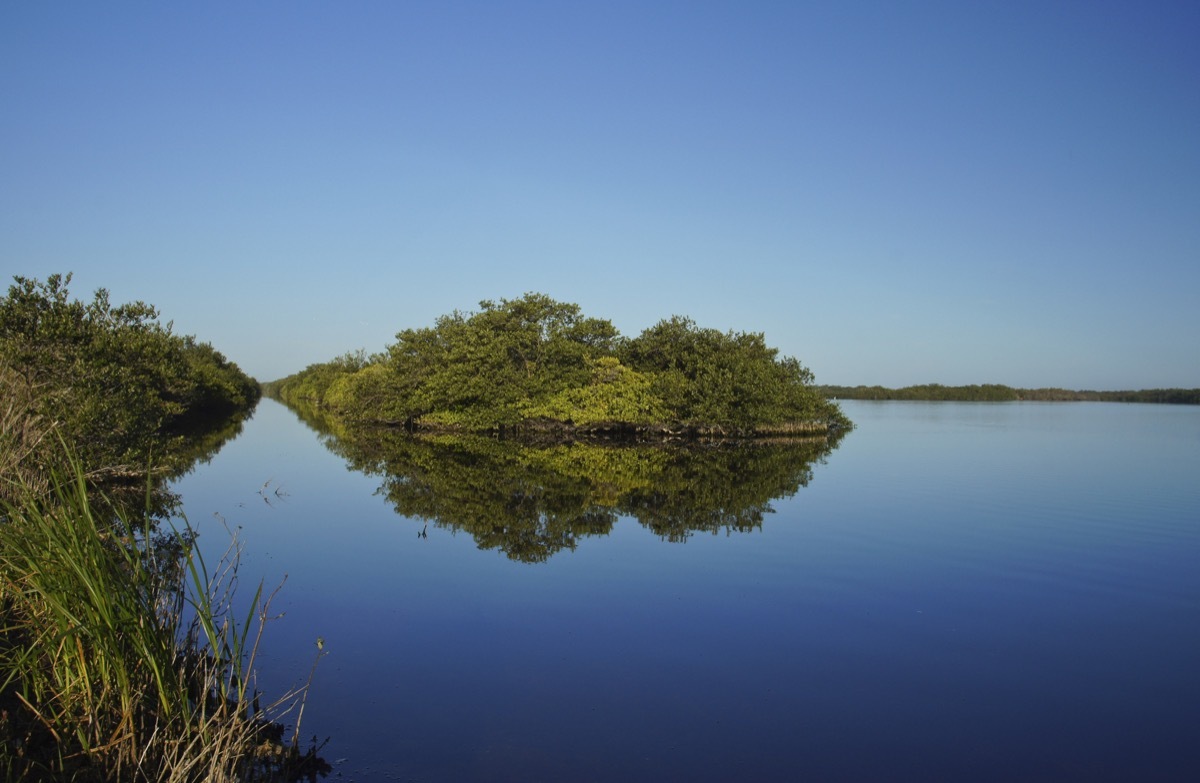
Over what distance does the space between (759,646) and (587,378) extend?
33549 millimetres

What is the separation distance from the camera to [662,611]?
9602 millimetres

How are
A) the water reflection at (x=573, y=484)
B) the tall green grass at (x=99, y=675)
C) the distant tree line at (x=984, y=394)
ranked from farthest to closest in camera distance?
the distant tree line at (x=984, y=394) → the water reflection at (x=573, y=484) → the tall green grass at (x=99, y=675)

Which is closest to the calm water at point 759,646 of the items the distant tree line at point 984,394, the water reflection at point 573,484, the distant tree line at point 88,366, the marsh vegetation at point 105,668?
the water reflection at point 573,484

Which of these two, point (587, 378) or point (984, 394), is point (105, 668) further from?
point (984, 394)

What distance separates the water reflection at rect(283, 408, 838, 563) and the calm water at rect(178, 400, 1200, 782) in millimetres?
864

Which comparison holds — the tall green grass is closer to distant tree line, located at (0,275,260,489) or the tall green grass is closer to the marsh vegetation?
the marsh vegetation

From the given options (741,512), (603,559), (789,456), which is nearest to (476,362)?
(789,456)

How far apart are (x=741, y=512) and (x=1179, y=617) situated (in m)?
8.39

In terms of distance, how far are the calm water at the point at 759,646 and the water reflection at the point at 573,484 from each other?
86 cm

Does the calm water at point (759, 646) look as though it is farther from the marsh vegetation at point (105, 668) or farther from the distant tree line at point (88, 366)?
the distant tree line at point (88, 366)

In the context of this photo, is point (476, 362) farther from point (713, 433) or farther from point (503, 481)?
point (503, 481)

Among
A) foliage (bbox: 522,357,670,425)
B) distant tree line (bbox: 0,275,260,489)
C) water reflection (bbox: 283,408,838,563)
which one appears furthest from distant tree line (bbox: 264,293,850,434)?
distant tree line (bbox: 0,275,260,489)

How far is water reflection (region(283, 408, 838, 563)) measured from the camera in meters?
15.3

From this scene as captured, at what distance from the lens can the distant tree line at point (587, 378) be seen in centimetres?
3816
